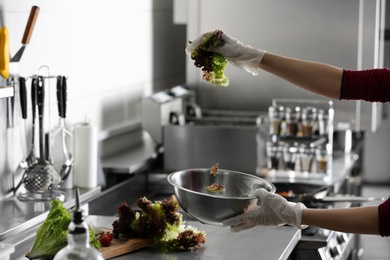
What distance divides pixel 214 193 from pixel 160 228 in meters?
0.20

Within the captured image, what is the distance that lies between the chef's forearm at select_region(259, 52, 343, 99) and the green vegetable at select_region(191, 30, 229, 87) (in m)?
0.20

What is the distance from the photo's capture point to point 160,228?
2361 mm

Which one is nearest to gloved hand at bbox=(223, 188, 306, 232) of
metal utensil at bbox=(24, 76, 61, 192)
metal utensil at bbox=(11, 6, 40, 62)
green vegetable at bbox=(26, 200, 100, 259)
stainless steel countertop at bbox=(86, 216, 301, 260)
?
stainless steel countertop at bbox=(86, 216, 301, 260)

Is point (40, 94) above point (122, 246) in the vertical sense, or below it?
above

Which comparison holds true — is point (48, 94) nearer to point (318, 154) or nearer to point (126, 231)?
point (126, 231)

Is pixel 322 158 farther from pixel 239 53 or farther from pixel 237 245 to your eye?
pixel 239 53

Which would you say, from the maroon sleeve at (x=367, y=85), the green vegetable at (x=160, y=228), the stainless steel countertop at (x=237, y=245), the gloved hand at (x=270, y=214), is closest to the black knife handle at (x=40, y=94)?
the stainless steel countertop at (x=237, y=245)

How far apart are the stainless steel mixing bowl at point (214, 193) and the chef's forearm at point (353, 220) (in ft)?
0.69

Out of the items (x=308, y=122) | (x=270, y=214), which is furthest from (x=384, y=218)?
(x=308, y=122)

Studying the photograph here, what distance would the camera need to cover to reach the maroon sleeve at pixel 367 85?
2182 millimetres

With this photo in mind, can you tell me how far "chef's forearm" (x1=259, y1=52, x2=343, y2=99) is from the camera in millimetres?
2209

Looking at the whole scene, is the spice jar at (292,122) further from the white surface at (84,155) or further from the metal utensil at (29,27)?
the metal utensil at (29,27)

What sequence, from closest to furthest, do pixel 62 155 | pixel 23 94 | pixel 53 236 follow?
1. pixel 53 236
2. pixel 23 94
3. pixel 62 155

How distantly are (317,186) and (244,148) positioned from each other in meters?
0.39
